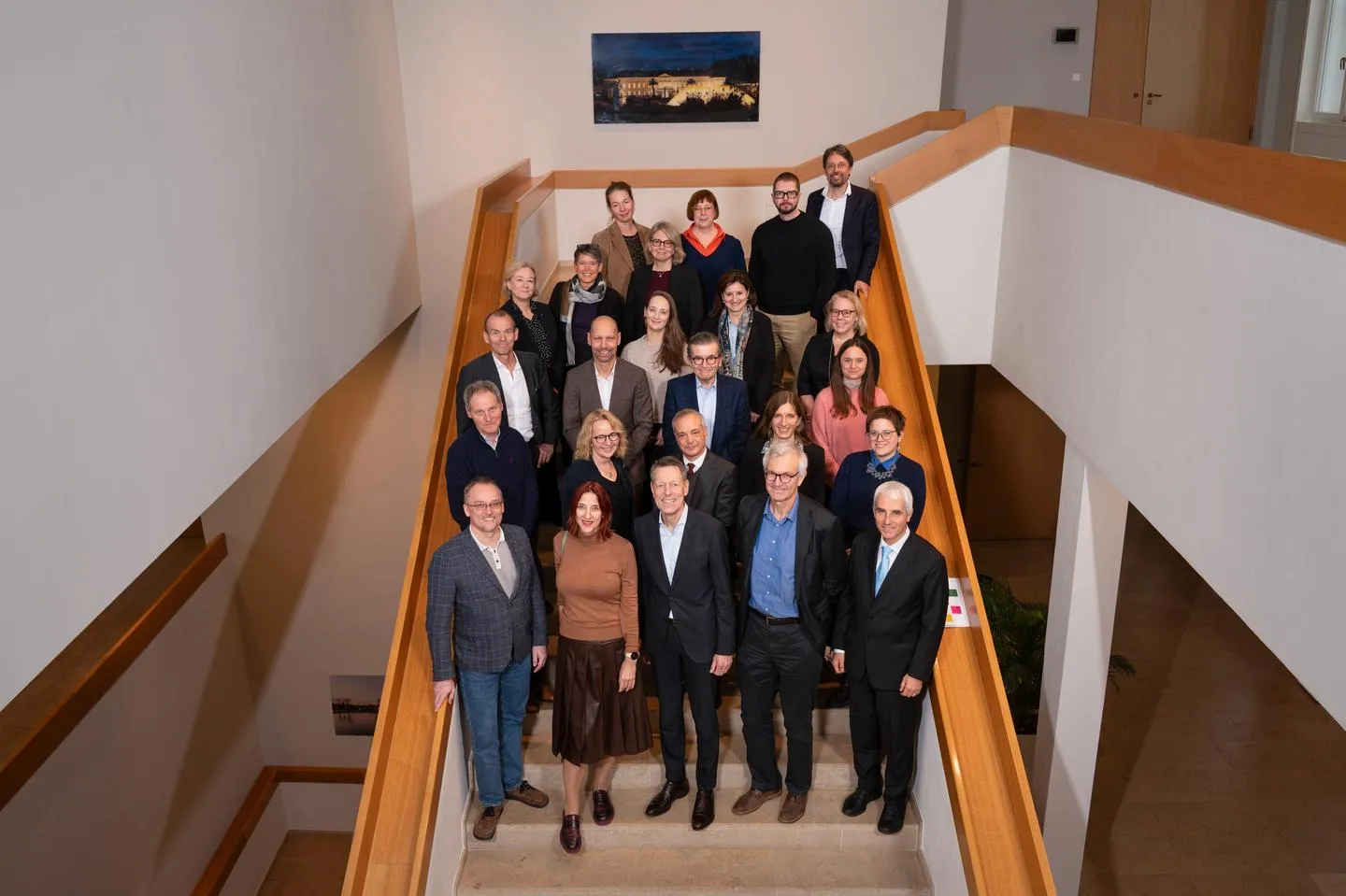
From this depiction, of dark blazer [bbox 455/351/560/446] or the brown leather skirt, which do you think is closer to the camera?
the brown leather skirt

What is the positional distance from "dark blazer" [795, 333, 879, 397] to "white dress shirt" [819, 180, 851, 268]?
3.85ft

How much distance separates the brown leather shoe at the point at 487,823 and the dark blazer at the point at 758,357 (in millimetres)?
2419

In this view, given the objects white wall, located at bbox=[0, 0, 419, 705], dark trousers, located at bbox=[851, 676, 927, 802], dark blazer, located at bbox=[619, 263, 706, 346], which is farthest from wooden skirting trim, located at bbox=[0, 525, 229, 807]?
dark trousers, located at bbox=[851, 676, 927, 802]

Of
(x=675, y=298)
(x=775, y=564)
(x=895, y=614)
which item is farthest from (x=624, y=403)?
(x=895, y=614)

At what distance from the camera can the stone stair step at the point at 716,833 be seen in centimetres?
518

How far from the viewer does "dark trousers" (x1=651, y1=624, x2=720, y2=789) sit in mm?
5016

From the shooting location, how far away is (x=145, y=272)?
457 centimetres

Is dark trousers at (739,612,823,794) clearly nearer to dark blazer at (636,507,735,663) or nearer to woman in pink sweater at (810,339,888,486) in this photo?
dark blazer at (636,507,735,663)

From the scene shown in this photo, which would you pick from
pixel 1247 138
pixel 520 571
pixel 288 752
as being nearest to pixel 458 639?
pixel 520 571

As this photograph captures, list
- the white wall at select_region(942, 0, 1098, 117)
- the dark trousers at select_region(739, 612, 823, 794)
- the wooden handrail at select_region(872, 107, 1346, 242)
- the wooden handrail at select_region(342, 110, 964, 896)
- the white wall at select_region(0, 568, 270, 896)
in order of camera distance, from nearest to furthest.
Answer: the wooden handrail at select_region(872, 107, 1346, 242)
the wooden handrail at select_region(342, 110, 964, 896)
the dark trousers at select_region(739, 612, 823, 794)
the white wall at select_region(0, 568, 270, 896)
the white wall at select_region(942, 0, 1098, 117)

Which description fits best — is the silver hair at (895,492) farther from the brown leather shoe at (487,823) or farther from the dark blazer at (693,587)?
the brown leather shoe at (487,823)

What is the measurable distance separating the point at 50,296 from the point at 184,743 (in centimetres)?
634

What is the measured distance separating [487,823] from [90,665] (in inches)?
166

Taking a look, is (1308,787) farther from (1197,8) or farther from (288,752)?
(288,752)
